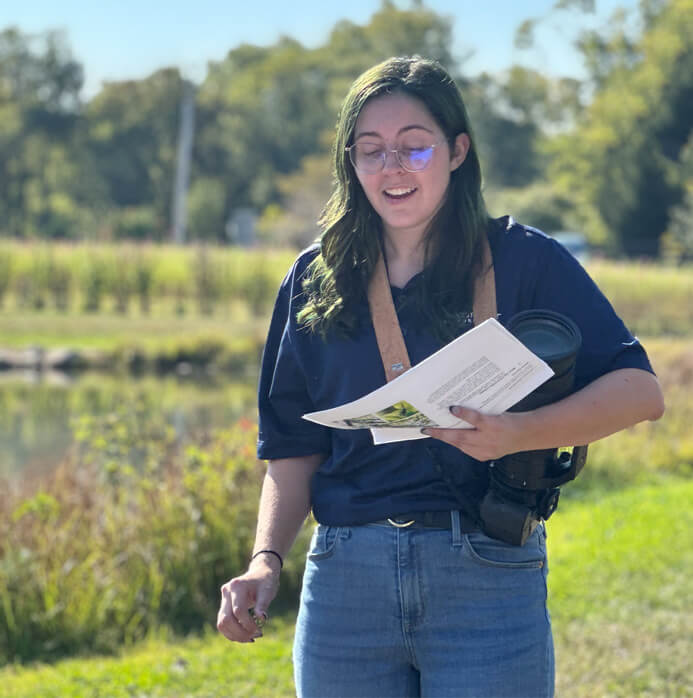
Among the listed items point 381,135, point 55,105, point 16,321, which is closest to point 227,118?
point 55,105

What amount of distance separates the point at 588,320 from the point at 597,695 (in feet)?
9.43

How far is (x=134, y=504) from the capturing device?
6238 mm

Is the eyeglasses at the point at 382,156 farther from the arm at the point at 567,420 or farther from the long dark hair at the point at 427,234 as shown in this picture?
the arm at the point at 567,420

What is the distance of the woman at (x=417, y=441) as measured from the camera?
208cm

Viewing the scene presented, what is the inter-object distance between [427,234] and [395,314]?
7.8 inches

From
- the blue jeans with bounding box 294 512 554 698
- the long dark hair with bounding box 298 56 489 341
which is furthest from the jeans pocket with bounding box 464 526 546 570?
the long dark hair with bounding box 298 56 489 341

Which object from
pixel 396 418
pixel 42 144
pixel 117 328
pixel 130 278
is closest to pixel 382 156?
pixel 396 418

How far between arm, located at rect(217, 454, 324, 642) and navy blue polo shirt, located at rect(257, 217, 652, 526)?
0.06m

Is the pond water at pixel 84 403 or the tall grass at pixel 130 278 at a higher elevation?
the tall grass at pixel 130 278

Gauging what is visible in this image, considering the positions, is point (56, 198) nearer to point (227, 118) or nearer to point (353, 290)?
point (227, 118)

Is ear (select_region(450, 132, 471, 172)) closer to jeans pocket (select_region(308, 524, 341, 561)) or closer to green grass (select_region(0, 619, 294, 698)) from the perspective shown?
jeans pocket (select_region(308, 524, 341, 561))

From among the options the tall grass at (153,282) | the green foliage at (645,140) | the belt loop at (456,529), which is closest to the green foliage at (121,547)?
the belt loop at (456,529)

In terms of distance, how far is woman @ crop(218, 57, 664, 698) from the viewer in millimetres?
2080

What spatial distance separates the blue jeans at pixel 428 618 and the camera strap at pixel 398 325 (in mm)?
79
